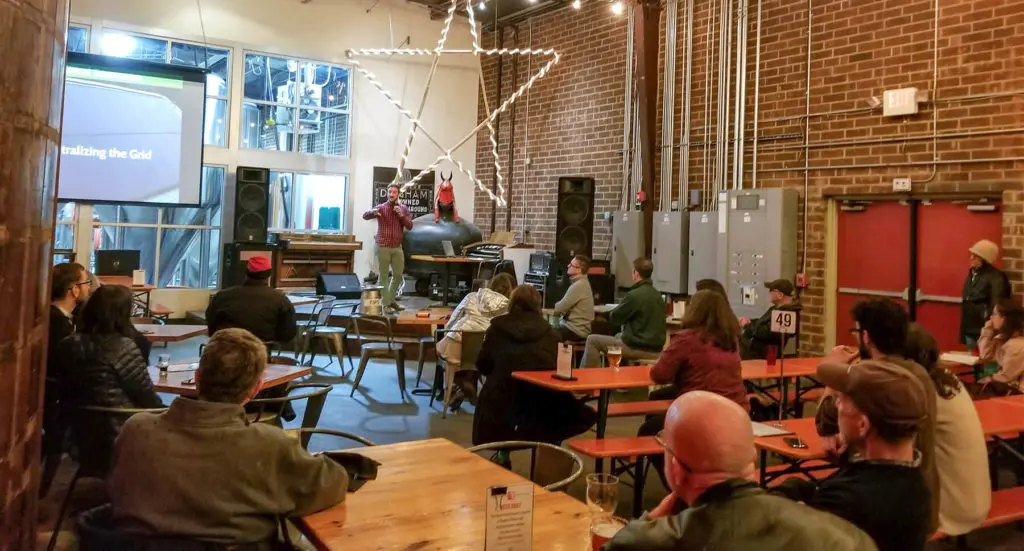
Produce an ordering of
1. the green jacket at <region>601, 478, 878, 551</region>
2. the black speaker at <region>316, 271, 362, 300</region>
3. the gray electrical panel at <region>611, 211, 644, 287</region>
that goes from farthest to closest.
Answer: the black speaker at <region>316, 271, 362, 300</region>
the gray electrical panel at <region>611, 211, 644, 287</region>
the green jacket at <region>601, 478, 878, 551</region>

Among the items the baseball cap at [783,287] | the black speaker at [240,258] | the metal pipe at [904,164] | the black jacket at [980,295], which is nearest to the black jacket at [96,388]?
the baseball cap at [783,287]

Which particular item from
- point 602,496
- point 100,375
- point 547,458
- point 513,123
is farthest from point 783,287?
point 513,123

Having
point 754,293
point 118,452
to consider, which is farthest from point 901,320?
point 754,293

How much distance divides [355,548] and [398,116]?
10999 millimetres

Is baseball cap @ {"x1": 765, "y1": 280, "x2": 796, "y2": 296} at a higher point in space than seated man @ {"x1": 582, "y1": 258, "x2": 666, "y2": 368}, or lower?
higher

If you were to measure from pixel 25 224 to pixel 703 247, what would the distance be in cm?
821

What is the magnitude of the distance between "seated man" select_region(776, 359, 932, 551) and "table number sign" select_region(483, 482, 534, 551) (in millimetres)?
718

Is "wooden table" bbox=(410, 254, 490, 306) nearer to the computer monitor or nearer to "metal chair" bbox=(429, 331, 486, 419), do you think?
the computer monitor

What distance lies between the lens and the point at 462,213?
41.7 ft

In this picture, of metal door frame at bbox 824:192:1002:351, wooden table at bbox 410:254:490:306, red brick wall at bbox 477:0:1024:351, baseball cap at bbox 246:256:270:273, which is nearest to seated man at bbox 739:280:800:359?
metal door frame at bbox 824:192:1002:351

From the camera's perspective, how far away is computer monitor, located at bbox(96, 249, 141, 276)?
334 inches

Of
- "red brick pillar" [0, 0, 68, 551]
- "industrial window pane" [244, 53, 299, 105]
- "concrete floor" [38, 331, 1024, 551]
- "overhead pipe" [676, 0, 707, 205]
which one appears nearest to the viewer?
"red brick pillar" [0, 0, 68, 551]

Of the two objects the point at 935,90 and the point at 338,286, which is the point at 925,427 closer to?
the point at 935,90

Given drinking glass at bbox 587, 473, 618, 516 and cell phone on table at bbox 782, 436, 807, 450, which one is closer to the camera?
drinking glass at bbox 587, 473, 618, 516
